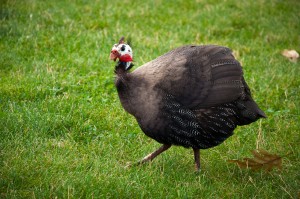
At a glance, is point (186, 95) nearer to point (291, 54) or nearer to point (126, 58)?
point (126, 58)

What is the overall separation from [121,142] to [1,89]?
1.55 m

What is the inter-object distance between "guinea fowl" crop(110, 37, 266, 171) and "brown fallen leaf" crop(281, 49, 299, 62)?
3.19m

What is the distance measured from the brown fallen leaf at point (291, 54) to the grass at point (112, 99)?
124mm

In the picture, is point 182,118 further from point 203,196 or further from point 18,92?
point 18,92

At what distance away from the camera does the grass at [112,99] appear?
400 cm

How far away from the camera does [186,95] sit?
4180mm

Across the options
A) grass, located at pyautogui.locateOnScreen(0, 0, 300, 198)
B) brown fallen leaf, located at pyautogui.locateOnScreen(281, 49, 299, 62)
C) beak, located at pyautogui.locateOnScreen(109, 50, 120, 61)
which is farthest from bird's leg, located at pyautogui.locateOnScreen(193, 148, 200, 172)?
brown fallen leaf, located at pyautogui.locateOnScreen(281, 49, 299, 62)

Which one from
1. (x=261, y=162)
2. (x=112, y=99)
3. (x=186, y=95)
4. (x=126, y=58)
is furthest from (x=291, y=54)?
(x=126, y=58)

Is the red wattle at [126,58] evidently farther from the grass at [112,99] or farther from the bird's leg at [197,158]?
the bird's leg at [197,158]

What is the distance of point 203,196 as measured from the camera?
13.0 ft

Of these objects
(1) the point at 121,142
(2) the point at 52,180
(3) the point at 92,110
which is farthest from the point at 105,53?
(2) the point at 52,180

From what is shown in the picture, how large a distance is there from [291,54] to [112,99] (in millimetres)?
3103

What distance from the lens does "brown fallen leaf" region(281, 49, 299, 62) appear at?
7.30 metres

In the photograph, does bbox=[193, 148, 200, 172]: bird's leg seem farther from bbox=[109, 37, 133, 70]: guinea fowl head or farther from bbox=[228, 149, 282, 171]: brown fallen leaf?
bbox=[109, 37, 133, 70]: guinea fowl head
